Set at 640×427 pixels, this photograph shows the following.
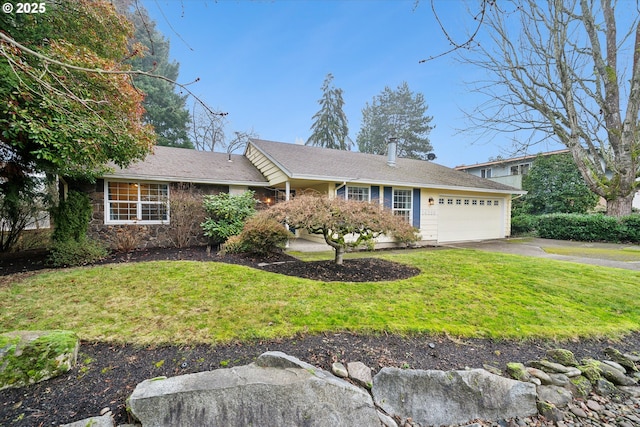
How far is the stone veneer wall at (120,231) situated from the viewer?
822cm

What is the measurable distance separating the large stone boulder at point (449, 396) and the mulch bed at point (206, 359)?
18 cm

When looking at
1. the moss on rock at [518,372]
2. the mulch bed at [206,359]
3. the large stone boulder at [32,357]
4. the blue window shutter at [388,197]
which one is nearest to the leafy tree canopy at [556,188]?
the blue window shutter at [388,197]

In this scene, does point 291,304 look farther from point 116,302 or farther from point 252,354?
point 116,302

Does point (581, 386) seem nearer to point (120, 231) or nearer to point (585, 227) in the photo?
point (120, 231)

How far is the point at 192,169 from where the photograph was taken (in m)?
10.0

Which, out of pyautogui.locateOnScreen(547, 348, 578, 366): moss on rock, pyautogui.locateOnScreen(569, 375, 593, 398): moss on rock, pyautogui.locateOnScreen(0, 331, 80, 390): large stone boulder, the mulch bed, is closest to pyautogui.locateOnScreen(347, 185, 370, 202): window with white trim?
the mulch bed

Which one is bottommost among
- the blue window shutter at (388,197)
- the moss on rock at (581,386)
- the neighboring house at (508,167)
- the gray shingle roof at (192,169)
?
the moss on rock at (581,386)

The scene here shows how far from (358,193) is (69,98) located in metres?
8.09

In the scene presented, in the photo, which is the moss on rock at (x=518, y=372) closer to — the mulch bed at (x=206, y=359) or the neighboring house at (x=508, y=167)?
the mulch bed at (x=206, y=359)

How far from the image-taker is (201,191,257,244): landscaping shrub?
897cm

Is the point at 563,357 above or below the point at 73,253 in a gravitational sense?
below

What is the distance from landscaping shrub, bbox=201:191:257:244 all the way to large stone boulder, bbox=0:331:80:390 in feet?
21.7

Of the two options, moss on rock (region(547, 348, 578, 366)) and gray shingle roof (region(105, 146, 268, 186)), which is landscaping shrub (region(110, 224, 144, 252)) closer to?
gray shingle roof (region(105, 146, 268, 186))

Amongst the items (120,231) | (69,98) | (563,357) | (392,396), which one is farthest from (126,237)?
(563,357)
